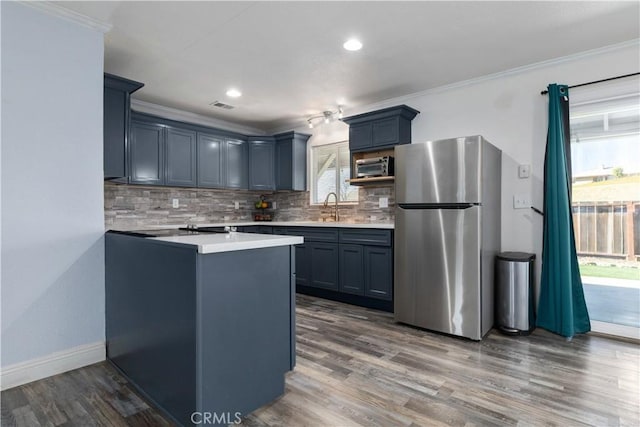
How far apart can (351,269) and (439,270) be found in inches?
44.8

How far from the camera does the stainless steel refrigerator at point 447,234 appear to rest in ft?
9.32

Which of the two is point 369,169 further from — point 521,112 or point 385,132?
point 521,112

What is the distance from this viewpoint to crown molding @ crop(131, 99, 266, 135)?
4449 mm

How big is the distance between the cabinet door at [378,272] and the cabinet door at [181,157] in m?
2.56

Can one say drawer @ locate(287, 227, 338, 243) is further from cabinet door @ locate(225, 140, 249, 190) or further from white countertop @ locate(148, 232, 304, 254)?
white countertop @ locate(148, 232, 304, 254)

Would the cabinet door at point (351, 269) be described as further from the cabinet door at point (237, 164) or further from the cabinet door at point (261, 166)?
the cabinet door at point (237, 164)

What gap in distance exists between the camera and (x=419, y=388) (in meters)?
2.08

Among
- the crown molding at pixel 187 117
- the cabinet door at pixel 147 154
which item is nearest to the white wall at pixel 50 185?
the cabinet door at pixel 147 154

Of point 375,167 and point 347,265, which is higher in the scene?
point 375,167

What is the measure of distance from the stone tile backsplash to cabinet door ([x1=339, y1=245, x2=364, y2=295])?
2.38 ft

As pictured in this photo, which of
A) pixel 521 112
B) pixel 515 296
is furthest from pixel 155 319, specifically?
pixel 521 112

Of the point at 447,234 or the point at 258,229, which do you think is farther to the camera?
the point at 258,229

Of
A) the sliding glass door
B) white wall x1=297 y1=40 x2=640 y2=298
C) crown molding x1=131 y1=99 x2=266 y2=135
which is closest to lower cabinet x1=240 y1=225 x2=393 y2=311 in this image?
white wall x1=297 y1=40 x2=640 y2=298

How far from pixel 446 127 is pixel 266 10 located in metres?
2.35
